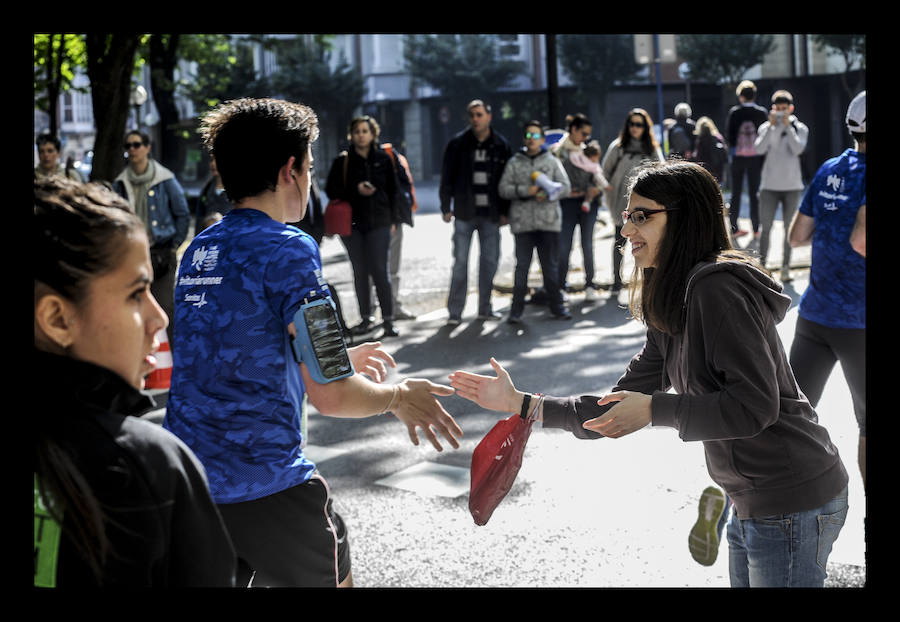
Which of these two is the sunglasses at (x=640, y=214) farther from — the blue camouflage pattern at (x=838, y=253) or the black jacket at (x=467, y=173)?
the black jacket at (x=467, y=173)

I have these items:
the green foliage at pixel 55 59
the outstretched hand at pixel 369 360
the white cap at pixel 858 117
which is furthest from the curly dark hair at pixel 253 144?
the green foliage at pixel 55 59

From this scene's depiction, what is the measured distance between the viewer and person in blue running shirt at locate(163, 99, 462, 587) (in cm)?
273

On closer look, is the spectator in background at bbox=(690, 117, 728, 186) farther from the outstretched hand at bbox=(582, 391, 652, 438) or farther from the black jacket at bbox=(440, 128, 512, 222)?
the outstretched hand at bbox=(582, 391, 652, 438)

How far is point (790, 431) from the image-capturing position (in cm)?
286

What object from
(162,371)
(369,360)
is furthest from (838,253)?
(162,371)

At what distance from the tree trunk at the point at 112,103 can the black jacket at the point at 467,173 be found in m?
3.32

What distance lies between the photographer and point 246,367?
2.72 meters

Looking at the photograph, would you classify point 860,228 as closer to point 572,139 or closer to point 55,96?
point 572,139

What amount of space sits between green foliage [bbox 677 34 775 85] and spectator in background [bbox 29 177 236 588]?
45.3 meters

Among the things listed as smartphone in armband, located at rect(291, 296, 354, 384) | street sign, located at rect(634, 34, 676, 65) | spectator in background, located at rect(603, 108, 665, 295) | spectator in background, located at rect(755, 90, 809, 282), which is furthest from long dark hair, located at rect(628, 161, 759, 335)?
street sign, located at rect(634, 34, 676, 65)

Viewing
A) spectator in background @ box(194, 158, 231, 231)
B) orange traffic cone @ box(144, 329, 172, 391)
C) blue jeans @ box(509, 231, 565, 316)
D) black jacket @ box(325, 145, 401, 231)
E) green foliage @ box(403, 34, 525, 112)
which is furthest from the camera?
green foliage @ box(403, 34, 525, 112)

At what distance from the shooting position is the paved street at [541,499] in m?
4.62

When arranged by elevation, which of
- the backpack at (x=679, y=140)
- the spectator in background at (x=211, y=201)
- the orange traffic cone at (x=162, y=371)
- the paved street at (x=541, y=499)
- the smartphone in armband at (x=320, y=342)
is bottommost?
the paved street at (x=541, y=499)
